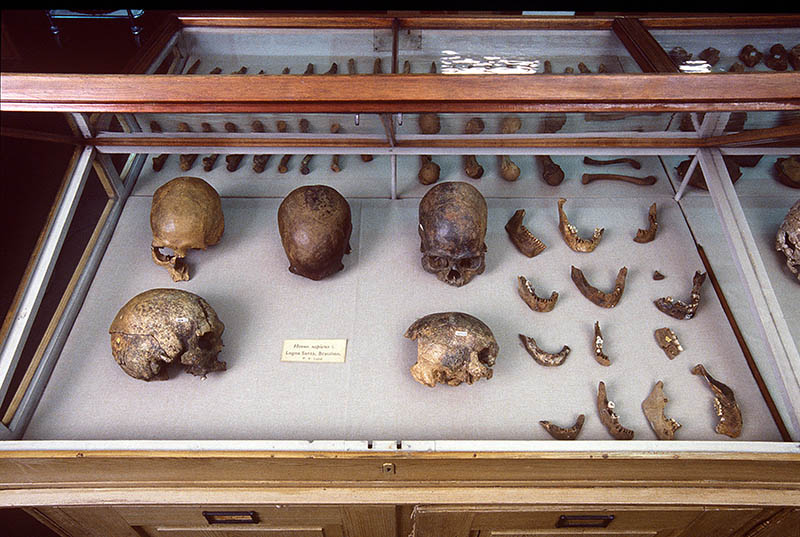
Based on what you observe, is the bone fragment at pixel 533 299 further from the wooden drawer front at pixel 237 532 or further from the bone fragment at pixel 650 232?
the wooden drawer front at pixel 237 532

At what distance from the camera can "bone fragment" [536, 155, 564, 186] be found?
2908mm

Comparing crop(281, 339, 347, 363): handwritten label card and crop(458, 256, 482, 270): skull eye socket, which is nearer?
crop(281, 339, 347, 363): handwritten label card

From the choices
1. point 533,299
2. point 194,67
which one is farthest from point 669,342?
point 194,67

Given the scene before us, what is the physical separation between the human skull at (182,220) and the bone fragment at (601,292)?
69.1 inches

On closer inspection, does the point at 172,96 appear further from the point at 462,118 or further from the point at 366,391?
the point at 366,391

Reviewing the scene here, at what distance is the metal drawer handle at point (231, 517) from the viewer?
202 cm

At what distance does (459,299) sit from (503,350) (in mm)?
316

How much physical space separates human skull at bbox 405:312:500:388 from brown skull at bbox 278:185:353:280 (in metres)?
0.56

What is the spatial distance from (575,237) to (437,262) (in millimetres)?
733

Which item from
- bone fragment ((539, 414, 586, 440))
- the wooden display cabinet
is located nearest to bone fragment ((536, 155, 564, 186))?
the wooden display cabinet

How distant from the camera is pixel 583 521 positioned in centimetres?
210

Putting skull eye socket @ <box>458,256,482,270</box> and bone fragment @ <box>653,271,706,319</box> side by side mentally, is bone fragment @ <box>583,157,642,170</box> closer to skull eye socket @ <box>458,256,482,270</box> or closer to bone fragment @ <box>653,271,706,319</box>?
bone fragment @ <box>653,271,706,319</box>

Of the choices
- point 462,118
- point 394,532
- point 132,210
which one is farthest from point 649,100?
point 132,210

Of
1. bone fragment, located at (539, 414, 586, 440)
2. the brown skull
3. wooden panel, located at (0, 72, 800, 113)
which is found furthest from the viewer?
the brown skull
